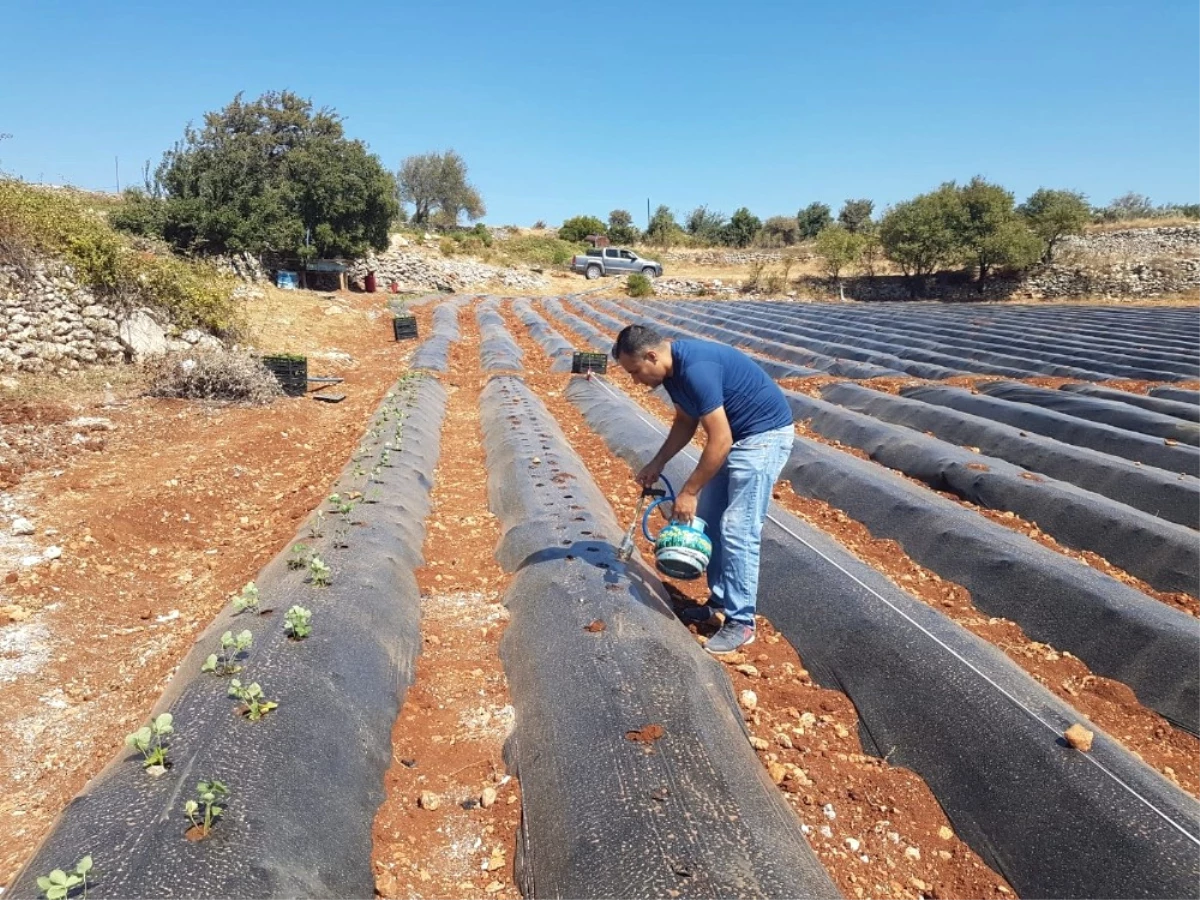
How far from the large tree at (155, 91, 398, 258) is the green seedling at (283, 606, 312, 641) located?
68.1 ft

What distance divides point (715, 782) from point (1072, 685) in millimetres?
2378

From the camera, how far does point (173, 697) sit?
9.53 ft

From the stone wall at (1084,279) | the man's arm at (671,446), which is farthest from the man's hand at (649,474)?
the stone wall at (1084,279)

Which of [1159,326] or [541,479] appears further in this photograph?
[1159,326]

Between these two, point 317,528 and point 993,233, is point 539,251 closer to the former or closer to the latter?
point 993,233

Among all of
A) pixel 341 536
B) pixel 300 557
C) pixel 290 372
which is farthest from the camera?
pixel 290 372

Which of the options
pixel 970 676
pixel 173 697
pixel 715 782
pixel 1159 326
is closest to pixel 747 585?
pixel 970 676

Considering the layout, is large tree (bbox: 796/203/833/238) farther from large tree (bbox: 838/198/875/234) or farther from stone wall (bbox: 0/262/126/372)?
stone wall (bbox: 0/262/126/372)

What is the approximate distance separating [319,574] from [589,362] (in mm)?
9074

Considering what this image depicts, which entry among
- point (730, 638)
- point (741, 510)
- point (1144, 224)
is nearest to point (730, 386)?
point (741, 510)

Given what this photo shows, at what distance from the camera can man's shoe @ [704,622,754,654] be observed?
12.5ft

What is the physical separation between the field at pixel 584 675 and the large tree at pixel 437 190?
172ft

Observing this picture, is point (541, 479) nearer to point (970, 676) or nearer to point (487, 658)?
point (487, 658)

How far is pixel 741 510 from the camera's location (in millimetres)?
3635
